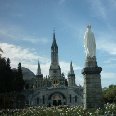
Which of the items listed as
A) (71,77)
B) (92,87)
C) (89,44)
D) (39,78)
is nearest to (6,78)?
(89,44)

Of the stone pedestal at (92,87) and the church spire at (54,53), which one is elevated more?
the church spire at (54,53)

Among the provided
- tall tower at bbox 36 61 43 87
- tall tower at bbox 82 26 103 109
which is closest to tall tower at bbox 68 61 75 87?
tall tower at bbox 36 61 43 87

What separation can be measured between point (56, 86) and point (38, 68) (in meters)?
24.7

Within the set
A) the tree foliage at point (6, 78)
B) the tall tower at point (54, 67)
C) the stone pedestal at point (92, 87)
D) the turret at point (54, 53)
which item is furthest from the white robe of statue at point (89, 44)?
the turret at point (54, 53)

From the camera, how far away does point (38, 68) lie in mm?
134375

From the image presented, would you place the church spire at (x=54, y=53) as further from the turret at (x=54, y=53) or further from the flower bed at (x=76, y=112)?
the flower bed at (x=76, y=112)

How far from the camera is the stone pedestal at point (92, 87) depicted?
1043 inches

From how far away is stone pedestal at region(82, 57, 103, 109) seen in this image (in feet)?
86.9

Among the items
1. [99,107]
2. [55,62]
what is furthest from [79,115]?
[55,62]

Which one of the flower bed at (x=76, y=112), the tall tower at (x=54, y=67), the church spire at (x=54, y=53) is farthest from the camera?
the church spire at (x=54, y=53)

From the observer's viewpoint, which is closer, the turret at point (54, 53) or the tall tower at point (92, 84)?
the tall tower at point (92, 84)

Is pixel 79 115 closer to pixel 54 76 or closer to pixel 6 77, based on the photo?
pixel 6 77

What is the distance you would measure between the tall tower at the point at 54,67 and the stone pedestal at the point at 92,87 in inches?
4104

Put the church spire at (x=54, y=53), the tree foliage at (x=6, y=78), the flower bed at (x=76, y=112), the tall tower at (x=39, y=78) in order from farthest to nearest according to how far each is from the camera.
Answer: the church spire at (x=54, y=53) < the tall tower at (x=39, y=78) < the tree foliage at (x=6, y=78) < the flower bed at (x=76, y=112)
